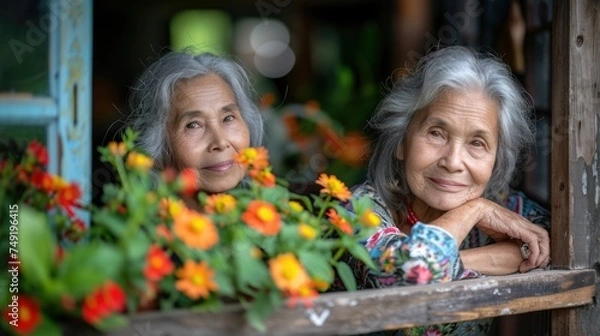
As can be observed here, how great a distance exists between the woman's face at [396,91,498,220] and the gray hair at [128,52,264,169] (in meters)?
0.62

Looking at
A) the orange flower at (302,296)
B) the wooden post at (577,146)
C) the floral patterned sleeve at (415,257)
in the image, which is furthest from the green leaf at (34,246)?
the wooden post at (577,146)

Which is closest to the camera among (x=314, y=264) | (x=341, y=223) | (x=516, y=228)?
(x=314, y=264)

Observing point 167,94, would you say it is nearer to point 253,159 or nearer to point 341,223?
point 253,159

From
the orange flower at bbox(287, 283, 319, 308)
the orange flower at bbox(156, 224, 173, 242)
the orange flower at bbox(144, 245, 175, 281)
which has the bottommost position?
the orange flower at bbox(287, 283, 319, 308)

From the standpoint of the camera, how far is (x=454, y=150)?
101 inches

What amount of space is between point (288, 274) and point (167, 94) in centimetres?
125

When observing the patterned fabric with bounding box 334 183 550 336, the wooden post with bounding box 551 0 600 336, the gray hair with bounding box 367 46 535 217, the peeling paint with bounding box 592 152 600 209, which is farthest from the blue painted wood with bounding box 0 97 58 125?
the peeling paint with bounding box 592 152 600 209

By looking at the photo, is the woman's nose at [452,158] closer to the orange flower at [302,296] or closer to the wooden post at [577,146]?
the wooden post at [577,146]

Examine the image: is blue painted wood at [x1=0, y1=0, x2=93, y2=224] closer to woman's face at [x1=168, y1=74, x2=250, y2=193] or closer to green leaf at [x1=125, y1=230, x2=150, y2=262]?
green leaf at [x1=125, y1=230, x2=150, y2=262]

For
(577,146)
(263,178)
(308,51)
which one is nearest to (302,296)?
(263,178)

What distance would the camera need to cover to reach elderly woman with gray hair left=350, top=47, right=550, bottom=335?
2553mm

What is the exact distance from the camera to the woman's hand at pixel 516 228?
254cm

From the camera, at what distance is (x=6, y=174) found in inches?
70.6

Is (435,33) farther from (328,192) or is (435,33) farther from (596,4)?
(328,192)
